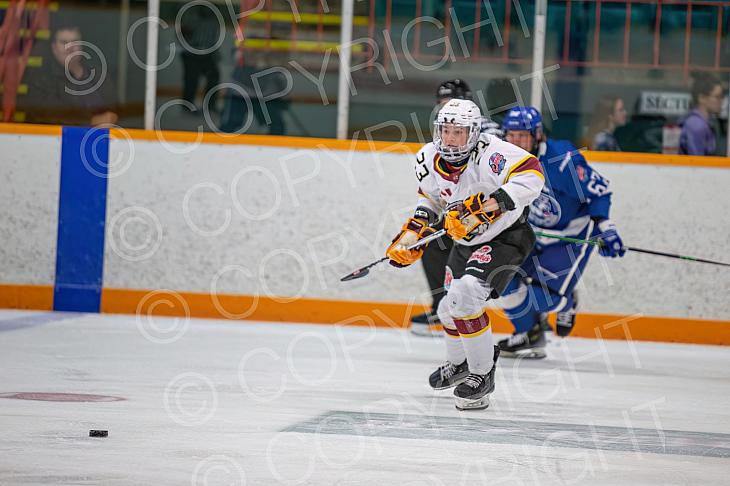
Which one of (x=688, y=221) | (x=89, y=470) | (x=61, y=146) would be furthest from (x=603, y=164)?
(x=89, y=470)

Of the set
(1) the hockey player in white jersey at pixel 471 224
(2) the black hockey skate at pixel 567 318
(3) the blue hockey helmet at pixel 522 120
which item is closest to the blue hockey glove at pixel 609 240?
(2) the black hockey skate at pixel 567 318

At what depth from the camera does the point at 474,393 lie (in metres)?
4.67

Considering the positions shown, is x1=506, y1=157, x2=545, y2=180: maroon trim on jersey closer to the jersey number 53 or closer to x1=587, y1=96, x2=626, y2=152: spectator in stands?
the jersey number 53

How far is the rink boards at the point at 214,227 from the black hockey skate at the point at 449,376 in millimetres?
2482

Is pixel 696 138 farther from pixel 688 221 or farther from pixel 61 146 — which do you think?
pixel 61 146

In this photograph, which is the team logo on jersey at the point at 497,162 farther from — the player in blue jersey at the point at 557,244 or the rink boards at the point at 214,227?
the rink boards at the point at 214,227

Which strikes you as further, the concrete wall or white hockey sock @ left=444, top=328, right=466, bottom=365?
the concrete wall

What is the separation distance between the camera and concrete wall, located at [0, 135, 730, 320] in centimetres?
742

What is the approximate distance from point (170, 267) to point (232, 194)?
56 centimetres

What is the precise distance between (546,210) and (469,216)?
67.1 inches

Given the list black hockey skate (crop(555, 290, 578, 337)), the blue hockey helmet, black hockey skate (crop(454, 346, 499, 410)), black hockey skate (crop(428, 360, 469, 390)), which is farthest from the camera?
black hockey skate (crop(555, 290, 578, 337))

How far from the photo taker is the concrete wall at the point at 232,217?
7418 mm

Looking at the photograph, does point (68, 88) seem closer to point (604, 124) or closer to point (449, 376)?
point (604, 124)

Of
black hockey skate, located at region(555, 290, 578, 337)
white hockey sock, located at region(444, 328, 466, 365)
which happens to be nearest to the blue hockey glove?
black hockey skate, located at region(555, 290, 578, 337)
